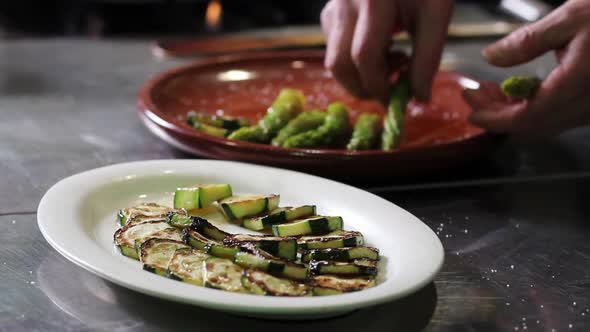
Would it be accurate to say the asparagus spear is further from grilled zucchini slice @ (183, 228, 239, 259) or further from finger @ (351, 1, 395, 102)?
grilled zucchini slice @ (183, 228, 239, 259)

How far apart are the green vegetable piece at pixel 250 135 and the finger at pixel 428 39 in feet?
Result: 1.59

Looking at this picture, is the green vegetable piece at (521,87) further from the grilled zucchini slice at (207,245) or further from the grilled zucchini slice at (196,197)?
the grilled zucchini slice at (207,245)

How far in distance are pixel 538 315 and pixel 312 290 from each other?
1.22ft

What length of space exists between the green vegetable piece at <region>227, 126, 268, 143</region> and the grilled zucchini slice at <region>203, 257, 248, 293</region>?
28.1 inches

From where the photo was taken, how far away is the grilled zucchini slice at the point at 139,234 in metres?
1.27

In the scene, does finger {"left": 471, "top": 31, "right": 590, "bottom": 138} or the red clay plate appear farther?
finger {"left": 471, "top": 31, "right": 590, "bottom": 138}

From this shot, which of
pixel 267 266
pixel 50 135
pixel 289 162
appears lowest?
pixel 50 135

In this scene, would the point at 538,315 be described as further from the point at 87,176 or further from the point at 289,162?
the point at 87,176

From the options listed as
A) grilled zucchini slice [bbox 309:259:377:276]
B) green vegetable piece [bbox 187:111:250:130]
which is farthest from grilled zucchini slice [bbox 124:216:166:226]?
green vegetable piece [bbox 187:111:250:130]

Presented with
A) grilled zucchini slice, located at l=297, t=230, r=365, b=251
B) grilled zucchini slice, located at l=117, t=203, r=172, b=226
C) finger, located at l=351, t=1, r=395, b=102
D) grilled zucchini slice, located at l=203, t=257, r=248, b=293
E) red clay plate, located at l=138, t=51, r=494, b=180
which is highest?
finger, located at l=351, t=1, r=395, b=102

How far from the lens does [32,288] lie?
4.23 feet

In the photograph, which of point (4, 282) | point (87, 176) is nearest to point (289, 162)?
point (87, 176)

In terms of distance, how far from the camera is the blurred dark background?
484 centimetres

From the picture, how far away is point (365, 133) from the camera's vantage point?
1956 mm
